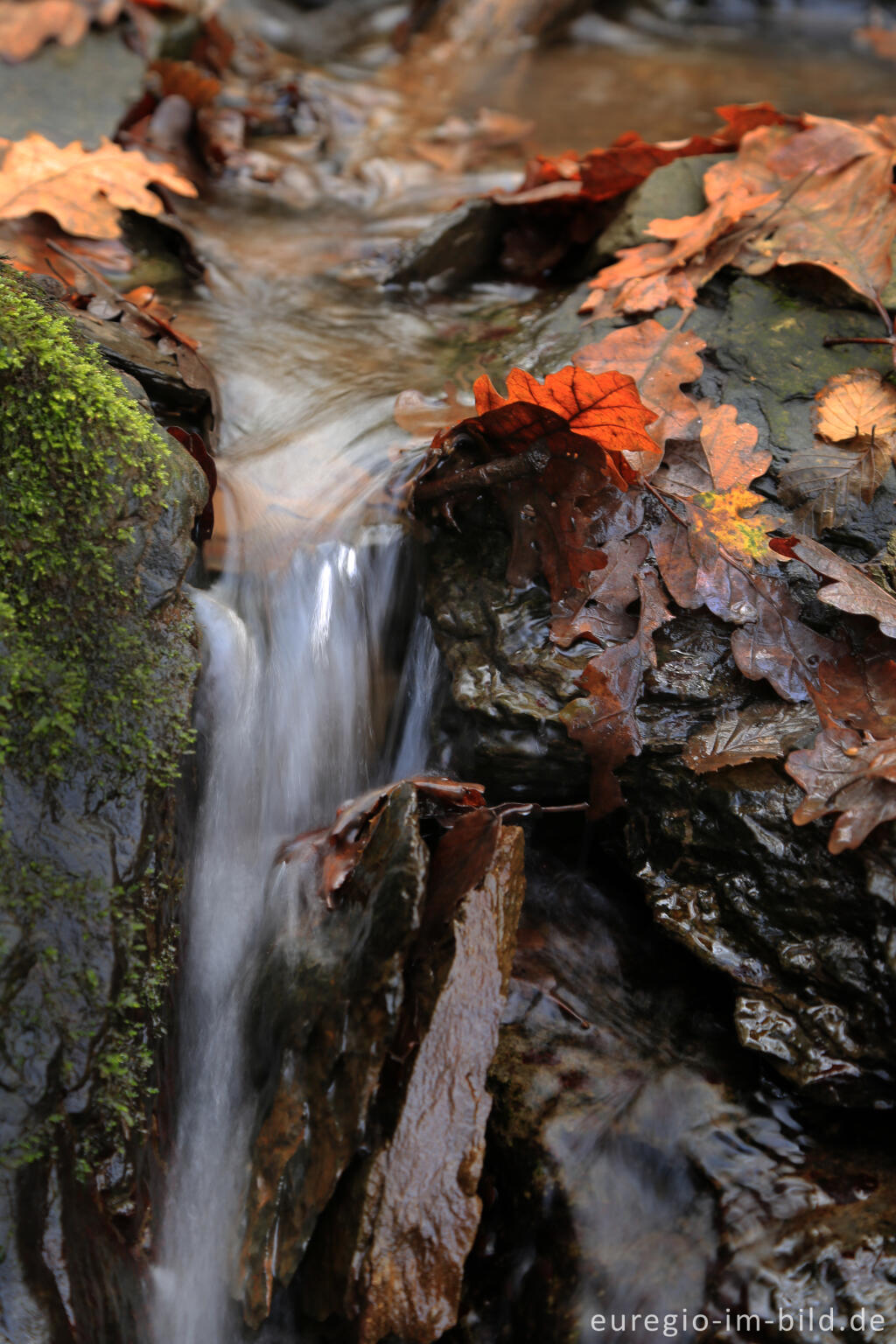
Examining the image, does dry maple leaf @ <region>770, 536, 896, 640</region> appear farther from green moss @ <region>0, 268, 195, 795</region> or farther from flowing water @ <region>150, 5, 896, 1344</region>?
green moss @ <region>0, 268, 195, 795</region>

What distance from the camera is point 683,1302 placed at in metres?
1.76

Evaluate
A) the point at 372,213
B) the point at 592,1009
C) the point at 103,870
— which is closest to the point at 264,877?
the point at 103,870

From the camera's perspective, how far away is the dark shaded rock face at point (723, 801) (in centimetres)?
191

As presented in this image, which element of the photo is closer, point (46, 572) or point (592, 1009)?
point (46, 572)

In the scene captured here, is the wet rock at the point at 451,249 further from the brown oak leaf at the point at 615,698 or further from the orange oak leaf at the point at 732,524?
the brown oak leaf at the point at 615,698

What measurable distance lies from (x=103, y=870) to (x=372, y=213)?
3.65 metres

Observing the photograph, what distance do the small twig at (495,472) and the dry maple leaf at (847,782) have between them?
2.90 ft

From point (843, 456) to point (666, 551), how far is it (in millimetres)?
539

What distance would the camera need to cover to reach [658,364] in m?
2.57

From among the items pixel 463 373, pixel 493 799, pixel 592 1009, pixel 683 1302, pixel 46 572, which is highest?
pixel 46 572

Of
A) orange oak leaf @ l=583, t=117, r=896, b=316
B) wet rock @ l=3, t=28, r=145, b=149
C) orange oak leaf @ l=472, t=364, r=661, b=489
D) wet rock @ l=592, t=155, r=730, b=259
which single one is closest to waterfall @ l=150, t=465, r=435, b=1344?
orange oak leaf @ l=472, t=364, r=661, b=489

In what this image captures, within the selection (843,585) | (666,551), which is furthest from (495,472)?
(843,585)

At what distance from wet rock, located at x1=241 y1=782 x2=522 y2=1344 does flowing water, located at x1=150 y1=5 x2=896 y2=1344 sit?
0.16 metres

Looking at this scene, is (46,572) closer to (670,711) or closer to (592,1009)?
(670,711)
